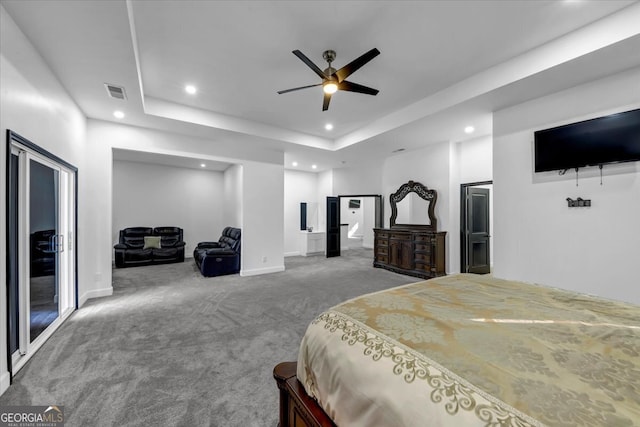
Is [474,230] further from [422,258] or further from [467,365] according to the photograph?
[467,365]

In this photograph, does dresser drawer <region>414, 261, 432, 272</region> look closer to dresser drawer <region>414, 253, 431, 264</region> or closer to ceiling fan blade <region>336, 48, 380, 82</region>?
dresser drawer <region>414, 253, 431, 264</region>

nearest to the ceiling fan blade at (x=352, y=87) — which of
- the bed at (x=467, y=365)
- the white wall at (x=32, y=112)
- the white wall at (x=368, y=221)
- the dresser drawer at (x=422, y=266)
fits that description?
the bed at (x=467, y=365)

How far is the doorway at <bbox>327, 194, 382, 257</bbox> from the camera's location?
27.6 feet

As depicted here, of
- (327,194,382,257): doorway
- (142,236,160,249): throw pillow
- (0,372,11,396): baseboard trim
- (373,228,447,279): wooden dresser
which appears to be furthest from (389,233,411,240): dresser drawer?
(142,236,160,249): throw pillow

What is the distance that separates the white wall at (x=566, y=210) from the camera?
2.78m

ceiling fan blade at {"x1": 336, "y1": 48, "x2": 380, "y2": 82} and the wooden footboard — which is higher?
ceiling fan blade at {"x1": 336, "y1": 48, "x2": 380, "y2": 82}

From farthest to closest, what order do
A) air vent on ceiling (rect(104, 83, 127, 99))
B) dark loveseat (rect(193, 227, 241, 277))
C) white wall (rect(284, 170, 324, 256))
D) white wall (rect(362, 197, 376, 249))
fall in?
white wall (rect(362, 197, 376, 249))
white wall (rect(284, 170, 324, 256))
dark loveseat (rect(193, 227, 241, 277))
air vent on ceiling (rect(104, 83, 127, 99))

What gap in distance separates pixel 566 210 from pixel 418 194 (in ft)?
9.87

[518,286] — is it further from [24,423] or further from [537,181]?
[24,423]

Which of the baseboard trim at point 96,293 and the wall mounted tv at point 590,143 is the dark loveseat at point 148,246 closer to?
the baseboard trim at point 96,293

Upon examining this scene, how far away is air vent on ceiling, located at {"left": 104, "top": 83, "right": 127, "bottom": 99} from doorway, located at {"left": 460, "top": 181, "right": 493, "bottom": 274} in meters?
6.02

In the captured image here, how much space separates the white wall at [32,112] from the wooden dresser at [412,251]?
5662 millimetres

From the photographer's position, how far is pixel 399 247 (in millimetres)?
6066

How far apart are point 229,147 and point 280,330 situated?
13.3 feet
